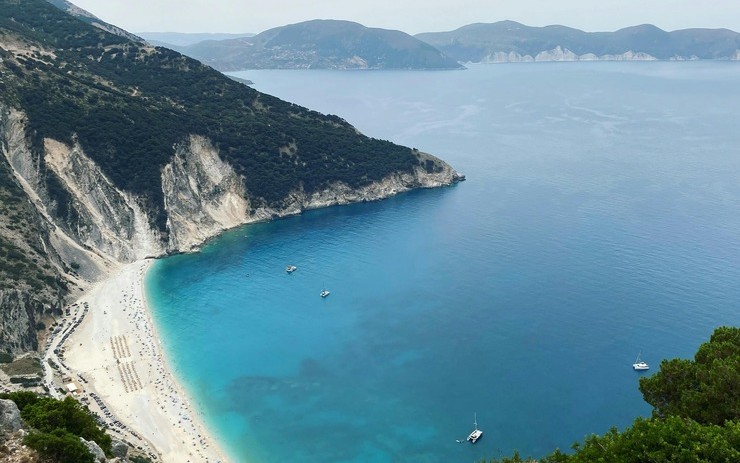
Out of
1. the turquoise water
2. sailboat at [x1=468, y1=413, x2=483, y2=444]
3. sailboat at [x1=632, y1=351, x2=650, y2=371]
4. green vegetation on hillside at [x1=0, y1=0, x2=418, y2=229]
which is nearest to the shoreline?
the turquoise water

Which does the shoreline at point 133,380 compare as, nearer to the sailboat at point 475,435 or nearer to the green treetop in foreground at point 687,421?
the sailboat at point 475,435

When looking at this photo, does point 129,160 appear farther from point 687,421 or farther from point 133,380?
point 687,421

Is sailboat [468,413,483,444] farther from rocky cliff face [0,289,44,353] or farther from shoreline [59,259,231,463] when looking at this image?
rocky cliff face [0,289,44,353]

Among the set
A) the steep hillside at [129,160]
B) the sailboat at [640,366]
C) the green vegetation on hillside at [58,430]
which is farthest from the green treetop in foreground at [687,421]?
the steep hillside at [129,160]

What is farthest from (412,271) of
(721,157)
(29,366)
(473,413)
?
(721,157)

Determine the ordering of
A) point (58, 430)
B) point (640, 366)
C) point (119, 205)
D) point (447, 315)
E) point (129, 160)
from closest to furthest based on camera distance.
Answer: point (58, 430)
point (640, 366)
point (447, 315)
point (119, 205)
point (129, 160)

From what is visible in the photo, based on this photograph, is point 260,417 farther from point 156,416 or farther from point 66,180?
point 66,180

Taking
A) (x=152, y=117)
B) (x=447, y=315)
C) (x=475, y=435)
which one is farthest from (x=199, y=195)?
(x=475, y=435)
